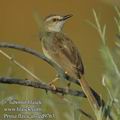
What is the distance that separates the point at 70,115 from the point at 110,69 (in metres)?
0.09

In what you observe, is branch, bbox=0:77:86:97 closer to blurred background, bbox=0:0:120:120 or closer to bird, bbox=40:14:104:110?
blurred background, bbox=0:0:120:120

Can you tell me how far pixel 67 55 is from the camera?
6.35ft

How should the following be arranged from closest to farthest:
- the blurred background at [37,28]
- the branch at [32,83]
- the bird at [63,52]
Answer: the branch at [32,83] < the blurred background at [37,28] < the bird at [63,52]

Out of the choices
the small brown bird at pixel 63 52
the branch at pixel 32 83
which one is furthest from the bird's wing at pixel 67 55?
the branch at pixel 32 83

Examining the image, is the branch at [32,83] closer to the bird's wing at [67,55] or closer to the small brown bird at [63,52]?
the small brown bird at [63,52]

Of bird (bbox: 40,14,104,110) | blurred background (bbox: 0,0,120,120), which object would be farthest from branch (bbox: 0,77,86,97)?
bird (bbox: 40,14,104,110)

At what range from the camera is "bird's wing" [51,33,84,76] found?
1780 millimetres

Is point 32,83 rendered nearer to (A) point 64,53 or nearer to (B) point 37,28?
(B) point 37,28

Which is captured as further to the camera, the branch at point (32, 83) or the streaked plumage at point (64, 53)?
the streaked plumage at point (64, 53)

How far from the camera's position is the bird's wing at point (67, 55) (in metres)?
1.78

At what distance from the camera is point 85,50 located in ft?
5.72

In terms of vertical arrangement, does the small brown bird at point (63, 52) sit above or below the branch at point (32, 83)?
above

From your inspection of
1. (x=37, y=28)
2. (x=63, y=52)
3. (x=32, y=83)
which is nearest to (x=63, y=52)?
(x=63, y=52)

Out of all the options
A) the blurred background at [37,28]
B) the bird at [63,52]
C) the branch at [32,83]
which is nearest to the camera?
the branch at [32,83]
